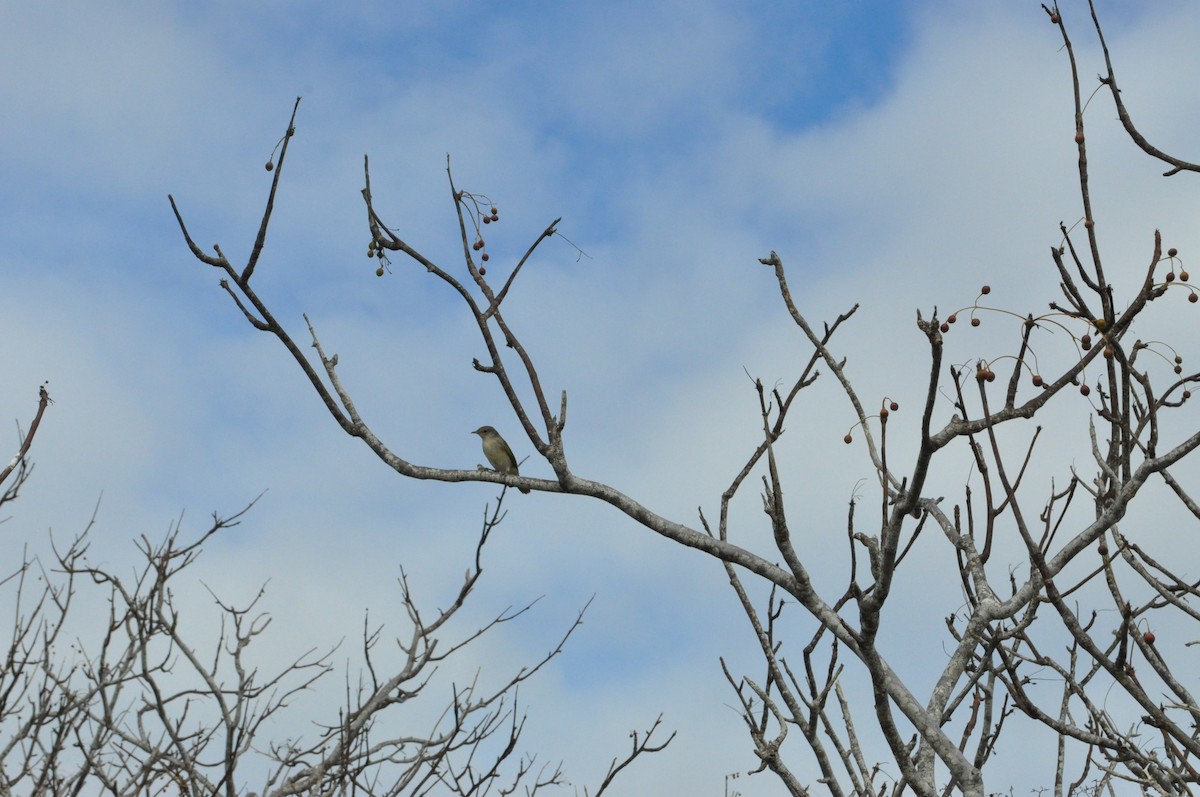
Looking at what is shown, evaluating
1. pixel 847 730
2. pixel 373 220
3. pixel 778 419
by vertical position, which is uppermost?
pixel 373 220

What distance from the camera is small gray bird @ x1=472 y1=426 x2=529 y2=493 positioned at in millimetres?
12438

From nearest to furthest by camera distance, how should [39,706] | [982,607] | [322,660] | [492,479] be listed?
[982,607], [492,479], [39,706], [322,660]

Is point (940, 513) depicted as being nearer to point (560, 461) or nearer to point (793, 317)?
point (793, 317)

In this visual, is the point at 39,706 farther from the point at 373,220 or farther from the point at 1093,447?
the point at 1093,447

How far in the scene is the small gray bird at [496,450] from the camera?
40.8 ft

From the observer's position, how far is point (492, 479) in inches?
201

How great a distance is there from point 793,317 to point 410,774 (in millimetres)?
3531

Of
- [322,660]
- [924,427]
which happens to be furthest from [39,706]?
[924,427]

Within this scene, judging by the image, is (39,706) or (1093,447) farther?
(39,706)

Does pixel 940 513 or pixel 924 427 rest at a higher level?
pixel 940 513

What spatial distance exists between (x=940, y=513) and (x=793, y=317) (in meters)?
1.27

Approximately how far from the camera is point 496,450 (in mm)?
12531

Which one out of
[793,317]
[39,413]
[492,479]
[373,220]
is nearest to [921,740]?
[793,317]

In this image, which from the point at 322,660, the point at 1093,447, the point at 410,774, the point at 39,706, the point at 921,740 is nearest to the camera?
the point at 921,740
